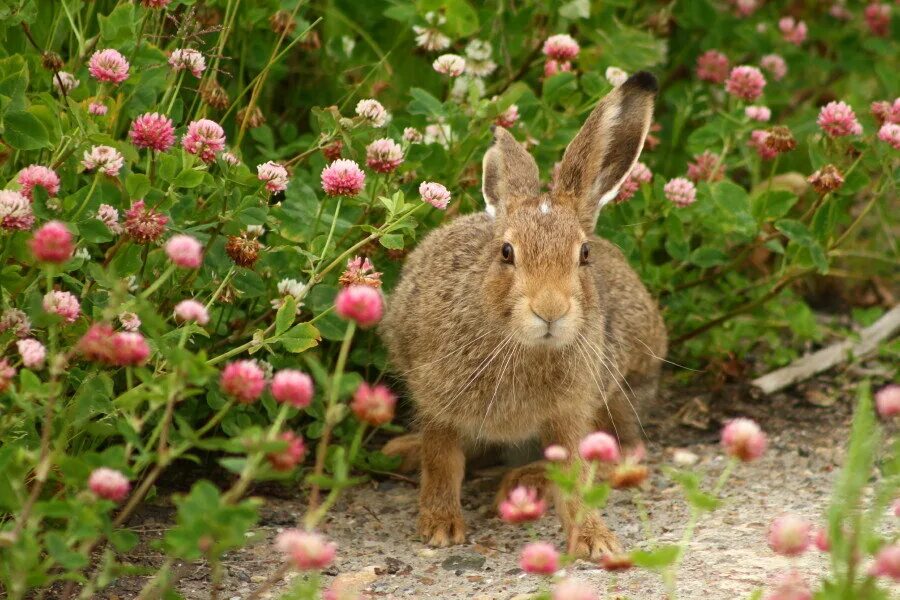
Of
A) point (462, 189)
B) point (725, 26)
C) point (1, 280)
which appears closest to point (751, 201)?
point (462, 189)

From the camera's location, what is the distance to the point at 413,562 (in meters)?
4.41

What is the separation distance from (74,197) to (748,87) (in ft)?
10.2

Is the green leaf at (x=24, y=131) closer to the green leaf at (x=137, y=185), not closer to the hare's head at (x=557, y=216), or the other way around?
the green leaf at (x=137, y=185)

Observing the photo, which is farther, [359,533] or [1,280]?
[359,533]

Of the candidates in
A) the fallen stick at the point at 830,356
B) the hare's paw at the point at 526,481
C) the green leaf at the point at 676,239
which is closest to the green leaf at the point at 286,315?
the hare's paw at the point at 526,481

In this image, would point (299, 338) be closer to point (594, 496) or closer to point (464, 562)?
point (464, 562)

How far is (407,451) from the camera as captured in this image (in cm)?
527

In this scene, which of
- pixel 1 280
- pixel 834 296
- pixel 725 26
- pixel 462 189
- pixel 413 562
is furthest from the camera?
pixel 834 296

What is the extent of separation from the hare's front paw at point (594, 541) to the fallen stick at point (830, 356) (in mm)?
1873

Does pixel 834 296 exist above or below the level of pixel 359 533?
above

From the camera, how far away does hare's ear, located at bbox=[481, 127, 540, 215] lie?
469cm

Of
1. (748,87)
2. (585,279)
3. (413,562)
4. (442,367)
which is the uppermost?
(748,87)

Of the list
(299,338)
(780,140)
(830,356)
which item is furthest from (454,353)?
(830,356)

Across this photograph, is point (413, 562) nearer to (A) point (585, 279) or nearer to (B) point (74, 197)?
(A) point (585, 279)
